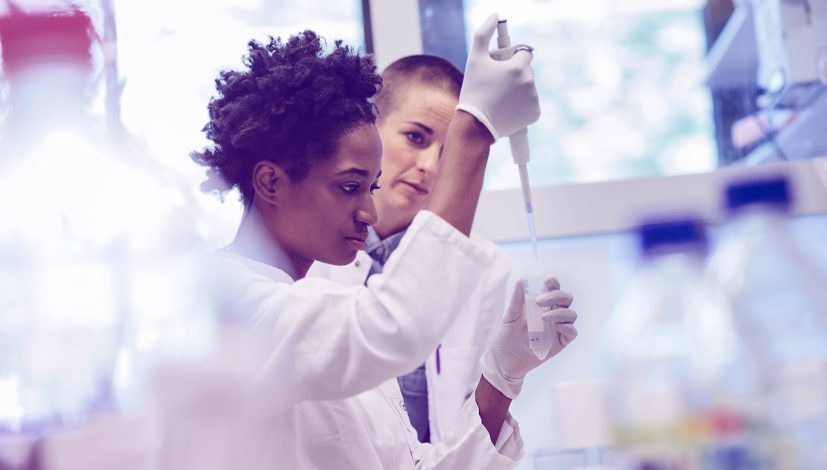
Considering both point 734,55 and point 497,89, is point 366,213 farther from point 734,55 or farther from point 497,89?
point 734,55

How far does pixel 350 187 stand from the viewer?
111cm

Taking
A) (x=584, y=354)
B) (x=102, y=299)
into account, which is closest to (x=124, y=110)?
(x=102, y=299)

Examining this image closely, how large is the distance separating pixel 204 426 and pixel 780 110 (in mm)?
1821

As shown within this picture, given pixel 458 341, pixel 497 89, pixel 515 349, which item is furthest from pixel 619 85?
pixel 497 89

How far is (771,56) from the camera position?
83.5 inches

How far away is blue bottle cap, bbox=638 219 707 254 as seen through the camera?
2.36ft

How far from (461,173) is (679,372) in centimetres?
32

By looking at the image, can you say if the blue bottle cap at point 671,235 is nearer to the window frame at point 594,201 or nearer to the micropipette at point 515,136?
the micropipette at point 515,136

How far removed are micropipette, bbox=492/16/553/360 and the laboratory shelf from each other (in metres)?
1.23

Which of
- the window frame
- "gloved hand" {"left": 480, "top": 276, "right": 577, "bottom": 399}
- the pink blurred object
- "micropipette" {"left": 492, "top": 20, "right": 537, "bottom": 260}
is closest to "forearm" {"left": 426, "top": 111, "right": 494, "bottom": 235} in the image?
"micropipette" {"left": 492, "top": 20, "right": 537, "bottom": 260}

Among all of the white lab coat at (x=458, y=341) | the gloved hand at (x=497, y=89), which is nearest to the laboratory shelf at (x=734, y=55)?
the white lab coat at (x=458, y=341)

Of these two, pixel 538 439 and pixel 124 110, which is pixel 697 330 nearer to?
pixel 538 439

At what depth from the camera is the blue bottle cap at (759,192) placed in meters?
0.71

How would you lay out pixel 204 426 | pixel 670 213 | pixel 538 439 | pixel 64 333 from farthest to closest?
1. pixel 538 439
2. pixel 64 333
3. pixel 204 426
4. pixel 670 213
